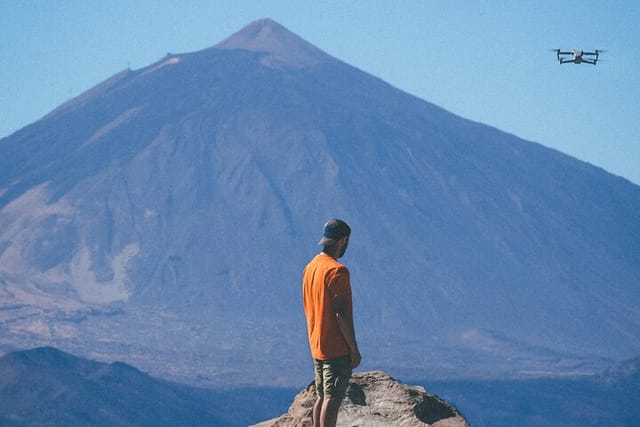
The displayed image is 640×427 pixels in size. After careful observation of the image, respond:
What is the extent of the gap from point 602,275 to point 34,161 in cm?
5657

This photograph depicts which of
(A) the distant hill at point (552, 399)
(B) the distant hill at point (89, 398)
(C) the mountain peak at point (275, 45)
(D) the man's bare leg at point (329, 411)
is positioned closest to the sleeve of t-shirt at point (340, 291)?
(D) the man's bare leg at point (329, 411)

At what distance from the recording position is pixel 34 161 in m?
126

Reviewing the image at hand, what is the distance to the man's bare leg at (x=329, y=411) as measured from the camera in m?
6.72

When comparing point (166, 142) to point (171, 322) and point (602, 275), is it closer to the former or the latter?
point (171, 322)

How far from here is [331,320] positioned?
258 inches

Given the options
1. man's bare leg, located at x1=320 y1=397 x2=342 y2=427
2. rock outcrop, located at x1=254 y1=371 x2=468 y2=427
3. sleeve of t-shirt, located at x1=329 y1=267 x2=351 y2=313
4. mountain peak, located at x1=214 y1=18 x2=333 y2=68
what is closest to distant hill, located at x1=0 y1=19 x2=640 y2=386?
mountain peak, located at x1=214 y1=18 x2=333 y2=68

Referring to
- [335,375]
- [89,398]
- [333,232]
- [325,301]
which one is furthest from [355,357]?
[89,398]

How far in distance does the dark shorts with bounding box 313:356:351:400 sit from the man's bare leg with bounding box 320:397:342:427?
0.03 m

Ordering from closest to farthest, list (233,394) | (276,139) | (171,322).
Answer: (233,394), (171,322), (276,139)

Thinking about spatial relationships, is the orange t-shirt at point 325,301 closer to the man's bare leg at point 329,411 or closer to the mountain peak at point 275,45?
the man's bare leg at point 329,411

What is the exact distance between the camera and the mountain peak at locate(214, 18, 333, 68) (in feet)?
504

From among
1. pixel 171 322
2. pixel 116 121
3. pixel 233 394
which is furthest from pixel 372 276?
pixel 116 121

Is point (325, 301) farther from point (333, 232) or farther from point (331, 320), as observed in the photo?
point (333, 232)

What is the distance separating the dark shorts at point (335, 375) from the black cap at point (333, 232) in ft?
2.04
